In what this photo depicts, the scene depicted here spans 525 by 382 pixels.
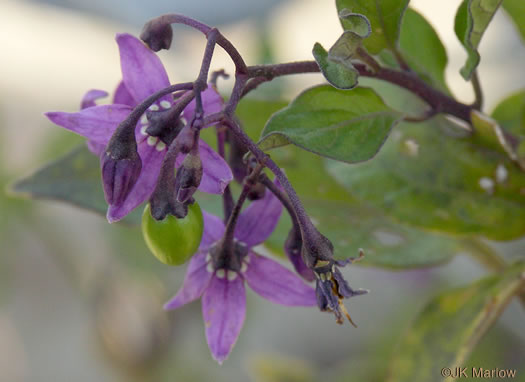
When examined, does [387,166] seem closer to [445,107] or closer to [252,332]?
[445,107]

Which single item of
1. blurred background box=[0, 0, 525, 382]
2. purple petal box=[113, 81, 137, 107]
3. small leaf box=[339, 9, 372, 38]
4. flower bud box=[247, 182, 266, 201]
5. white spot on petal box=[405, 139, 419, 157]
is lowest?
blurred background box=[0, 0, 525, 382]

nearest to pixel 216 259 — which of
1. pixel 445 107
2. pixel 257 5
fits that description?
pixel 445 107

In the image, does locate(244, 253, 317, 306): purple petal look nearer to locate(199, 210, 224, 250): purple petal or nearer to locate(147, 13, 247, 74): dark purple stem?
locate(199, 210, 224, 250): purple petal

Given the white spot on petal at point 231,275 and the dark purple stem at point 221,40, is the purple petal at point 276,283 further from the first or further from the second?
the dark purple stem at point 221,40

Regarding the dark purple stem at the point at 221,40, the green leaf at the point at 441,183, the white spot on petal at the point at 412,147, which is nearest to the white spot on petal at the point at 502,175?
the green leaf at the point at 441,183

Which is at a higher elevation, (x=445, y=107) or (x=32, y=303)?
(x=445, y=107)

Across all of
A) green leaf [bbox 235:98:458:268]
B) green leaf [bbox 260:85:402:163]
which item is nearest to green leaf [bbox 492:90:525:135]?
green leaf [bbox 235:98:458:268]
